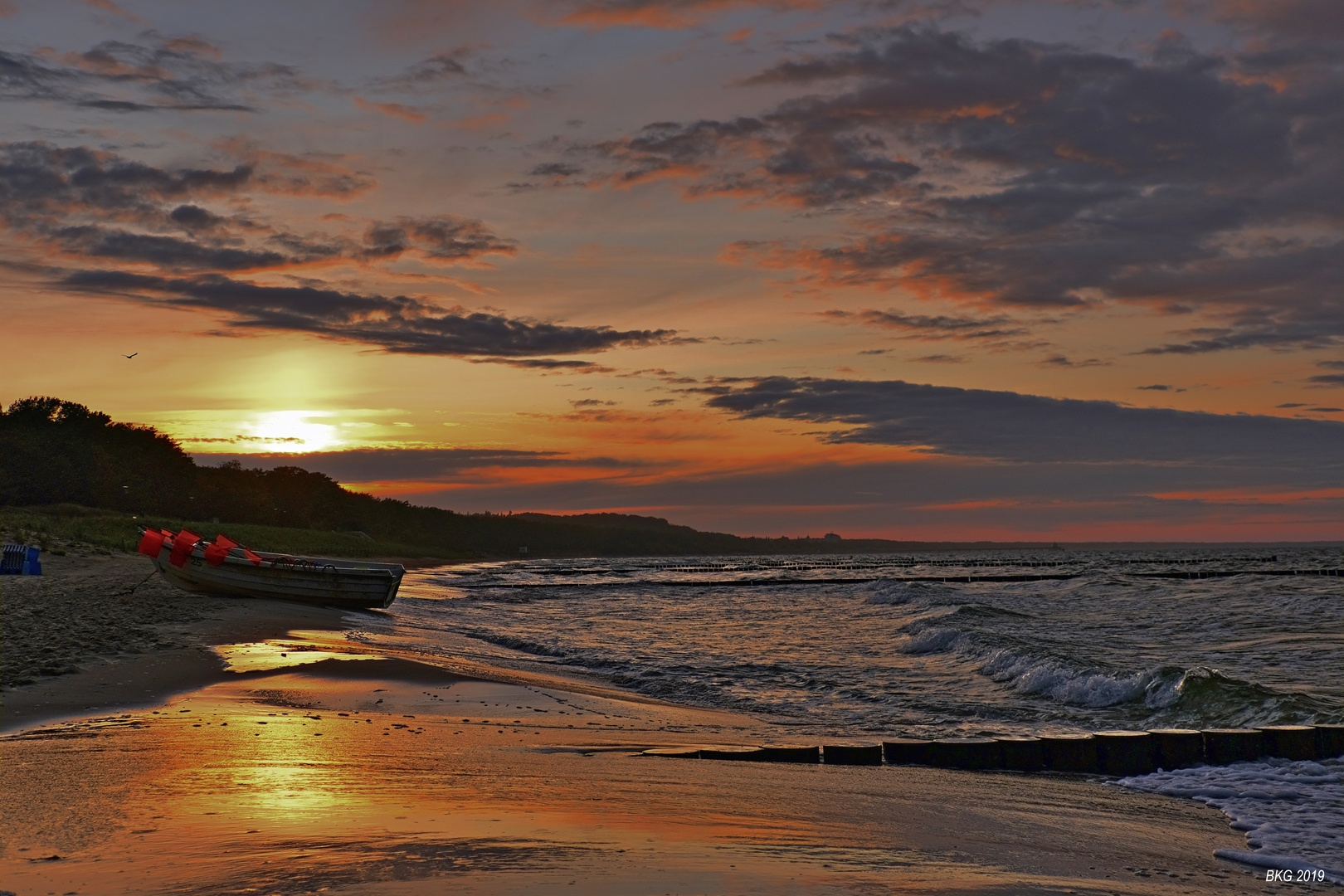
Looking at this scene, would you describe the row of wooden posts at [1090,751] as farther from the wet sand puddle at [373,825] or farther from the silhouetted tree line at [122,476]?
the silhouetted tree line at [122,476]

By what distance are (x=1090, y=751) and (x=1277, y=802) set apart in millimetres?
1619

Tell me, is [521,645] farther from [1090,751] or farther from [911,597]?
[911,597]

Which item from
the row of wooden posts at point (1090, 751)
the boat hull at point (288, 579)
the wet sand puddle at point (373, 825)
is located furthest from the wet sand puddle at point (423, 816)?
the boat hull at point (288, 579)

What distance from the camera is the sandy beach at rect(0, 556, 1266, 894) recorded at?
4477 mm

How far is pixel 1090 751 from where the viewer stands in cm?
915

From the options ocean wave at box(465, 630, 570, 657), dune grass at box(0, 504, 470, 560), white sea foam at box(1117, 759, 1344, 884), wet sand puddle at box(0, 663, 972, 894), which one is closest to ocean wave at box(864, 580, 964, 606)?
ocean wave at box(465, 630, 570, 657)

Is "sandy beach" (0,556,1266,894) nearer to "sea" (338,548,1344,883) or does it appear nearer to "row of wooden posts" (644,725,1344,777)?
"row of wooden posts" (644,725,1344,777)

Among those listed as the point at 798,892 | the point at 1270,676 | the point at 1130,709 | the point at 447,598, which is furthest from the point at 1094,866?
the point at 447,598

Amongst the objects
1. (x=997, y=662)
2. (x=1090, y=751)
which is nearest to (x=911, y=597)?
(x=997, y=662)

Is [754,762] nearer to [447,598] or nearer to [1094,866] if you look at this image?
[1094,866]

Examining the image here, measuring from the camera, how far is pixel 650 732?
406 inches

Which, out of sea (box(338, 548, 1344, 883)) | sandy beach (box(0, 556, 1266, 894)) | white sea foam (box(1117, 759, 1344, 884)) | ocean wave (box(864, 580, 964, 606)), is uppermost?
sandy beach (box(0, 556, 1266, 894))

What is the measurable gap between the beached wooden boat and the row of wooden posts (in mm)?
21535

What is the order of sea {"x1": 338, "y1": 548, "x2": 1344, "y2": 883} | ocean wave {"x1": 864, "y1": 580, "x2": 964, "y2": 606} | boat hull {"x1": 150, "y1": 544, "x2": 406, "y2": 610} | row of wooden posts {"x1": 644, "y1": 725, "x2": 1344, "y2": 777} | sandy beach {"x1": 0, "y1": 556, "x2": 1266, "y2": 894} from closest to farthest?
sandy beach {"x1": 0, "y1": 556, "x2": 1266, "y2": 894}
sea {"x1": 338, "y1": 548, "x2": 1344, "y2": 883}
row of wooden posts {"x1": 644, "y1": 725, "x2": 1344, "y2": 777}
boat hull {"x1": 150, "y1": 544, "x2": 406, "y2": 610}
ocean wave {"x1": 864, "y1": 580, "x2": 964, "y2": 606}
